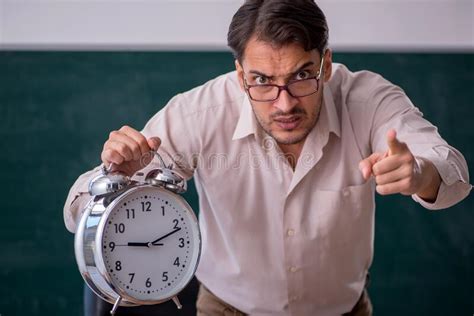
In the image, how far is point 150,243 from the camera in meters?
1.48

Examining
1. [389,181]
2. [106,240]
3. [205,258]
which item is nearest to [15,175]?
[205,258]

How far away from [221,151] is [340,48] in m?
1.07

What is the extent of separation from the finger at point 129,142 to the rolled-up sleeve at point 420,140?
0.61 metres

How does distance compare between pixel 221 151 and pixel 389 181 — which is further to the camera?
pixel 221 151

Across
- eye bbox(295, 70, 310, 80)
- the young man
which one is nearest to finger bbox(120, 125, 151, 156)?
the young man

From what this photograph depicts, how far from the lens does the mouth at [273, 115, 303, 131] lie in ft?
5.82

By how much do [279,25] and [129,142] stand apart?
45cm

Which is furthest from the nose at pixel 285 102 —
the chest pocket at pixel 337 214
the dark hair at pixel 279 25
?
the chest pocket at pixel 337 214

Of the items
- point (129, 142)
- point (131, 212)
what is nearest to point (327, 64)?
point (129, 142)

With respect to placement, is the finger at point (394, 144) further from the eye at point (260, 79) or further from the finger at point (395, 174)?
the eye at point (260, 79)

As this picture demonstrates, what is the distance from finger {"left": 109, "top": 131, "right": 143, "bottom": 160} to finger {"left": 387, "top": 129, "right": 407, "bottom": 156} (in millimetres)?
529

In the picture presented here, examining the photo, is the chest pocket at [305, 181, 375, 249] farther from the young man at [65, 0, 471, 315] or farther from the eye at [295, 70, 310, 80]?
the eye at [295, 70, 310, 80]

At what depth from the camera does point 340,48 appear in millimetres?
2906

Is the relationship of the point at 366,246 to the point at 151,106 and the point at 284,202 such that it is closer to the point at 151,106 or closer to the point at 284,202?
the point at 284,202
